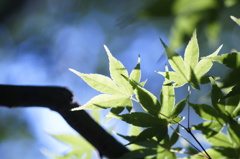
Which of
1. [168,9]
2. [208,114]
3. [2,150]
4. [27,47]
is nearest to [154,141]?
[208,114]

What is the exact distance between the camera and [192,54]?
52 centimetres

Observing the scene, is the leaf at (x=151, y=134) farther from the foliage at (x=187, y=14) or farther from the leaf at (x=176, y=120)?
the foliage at (x=187, y=14)

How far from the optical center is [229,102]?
56 cm

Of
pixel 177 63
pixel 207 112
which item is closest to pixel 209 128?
pixel 207 112

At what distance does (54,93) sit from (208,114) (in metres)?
0.28

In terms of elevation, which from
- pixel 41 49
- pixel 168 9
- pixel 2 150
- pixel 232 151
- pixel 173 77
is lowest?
pixel 232 151

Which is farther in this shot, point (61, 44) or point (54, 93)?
point (61, 44)

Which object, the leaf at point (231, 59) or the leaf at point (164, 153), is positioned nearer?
the leaf at point (231, 59)

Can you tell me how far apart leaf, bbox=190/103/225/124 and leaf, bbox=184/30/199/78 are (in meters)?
0.06

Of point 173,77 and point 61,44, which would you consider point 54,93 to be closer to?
point 173,77

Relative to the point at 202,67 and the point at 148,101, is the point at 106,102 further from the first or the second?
the point at 202,67

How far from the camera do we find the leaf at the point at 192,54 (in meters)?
0.51

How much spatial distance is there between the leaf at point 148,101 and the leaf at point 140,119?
0.01m

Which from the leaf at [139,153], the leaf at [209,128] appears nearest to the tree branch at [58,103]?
the leaf at [139,153]
